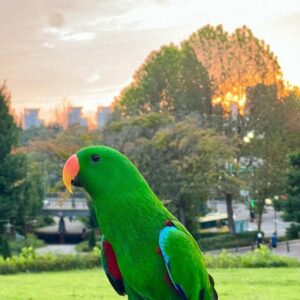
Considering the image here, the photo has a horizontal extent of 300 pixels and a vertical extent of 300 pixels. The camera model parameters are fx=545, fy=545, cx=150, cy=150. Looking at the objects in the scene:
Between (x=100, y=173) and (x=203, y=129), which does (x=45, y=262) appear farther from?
(x=203, y=129)

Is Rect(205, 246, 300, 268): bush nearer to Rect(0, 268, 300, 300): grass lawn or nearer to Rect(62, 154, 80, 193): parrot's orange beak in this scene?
Rect(0, 268, 300, 300): grass lawn

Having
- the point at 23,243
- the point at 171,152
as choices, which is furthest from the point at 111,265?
the point at 23,243

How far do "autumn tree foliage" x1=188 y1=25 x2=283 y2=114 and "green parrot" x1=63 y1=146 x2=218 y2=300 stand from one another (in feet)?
72.3

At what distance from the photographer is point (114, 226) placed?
3504 mm

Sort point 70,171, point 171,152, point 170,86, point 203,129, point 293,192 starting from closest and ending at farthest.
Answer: point 70,171, point 293,192, point 171,152, point 203,129, point 170,86

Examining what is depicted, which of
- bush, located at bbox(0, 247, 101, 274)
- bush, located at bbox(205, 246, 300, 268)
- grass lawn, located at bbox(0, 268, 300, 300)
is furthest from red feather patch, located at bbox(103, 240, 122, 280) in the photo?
bush, located at bbox(0, 247, 101, 274)

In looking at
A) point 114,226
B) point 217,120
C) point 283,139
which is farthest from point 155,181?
point 114,226

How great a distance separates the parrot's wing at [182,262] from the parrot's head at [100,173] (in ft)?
1.33

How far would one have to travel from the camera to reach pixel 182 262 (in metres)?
3.48

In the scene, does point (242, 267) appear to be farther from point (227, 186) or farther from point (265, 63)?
point (265, 63)

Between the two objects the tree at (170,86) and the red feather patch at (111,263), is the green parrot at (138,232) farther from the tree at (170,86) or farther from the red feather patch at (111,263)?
the tree at (170,86)

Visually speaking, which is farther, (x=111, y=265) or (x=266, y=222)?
(x=266, y=222)

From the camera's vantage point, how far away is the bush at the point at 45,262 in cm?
1311

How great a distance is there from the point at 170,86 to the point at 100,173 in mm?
25030
